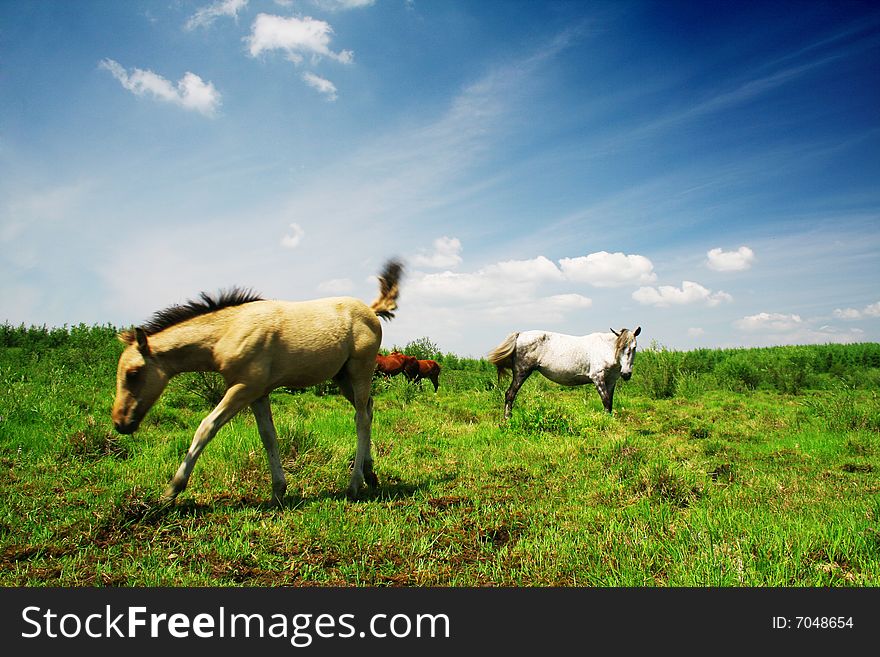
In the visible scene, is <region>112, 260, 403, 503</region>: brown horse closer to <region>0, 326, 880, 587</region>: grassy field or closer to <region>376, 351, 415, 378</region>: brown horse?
<region>0, 326, 880, 587</region>: grassy field

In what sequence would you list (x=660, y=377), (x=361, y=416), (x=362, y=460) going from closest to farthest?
(x=362, y=460) → (x=361, y=416) → (x=660, y=377)

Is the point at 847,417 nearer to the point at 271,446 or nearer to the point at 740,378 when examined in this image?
the point at 740,378

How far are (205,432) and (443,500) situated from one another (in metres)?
2.37

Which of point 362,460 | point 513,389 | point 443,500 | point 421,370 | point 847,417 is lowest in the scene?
point 443,500

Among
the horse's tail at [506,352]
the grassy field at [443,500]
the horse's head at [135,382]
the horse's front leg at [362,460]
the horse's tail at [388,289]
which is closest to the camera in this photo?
the grassy field at [443,500]

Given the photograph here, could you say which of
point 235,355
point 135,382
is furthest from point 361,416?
point 135,382

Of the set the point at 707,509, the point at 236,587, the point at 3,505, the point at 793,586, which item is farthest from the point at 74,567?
the point at 707,509

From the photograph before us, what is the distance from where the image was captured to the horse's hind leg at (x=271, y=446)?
16.6 ft

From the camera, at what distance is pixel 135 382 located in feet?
16.0

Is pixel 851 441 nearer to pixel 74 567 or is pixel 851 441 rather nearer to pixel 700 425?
pixel 700 425

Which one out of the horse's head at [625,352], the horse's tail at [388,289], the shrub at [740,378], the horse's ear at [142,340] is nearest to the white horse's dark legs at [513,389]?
the horse's head at [625,352]

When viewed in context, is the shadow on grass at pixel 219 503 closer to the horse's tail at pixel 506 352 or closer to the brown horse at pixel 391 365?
the horse's tail at pixel 506 352

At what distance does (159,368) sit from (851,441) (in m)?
10.2

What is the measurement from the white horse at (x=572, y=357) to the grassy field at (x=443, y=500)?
1431 millimetres
